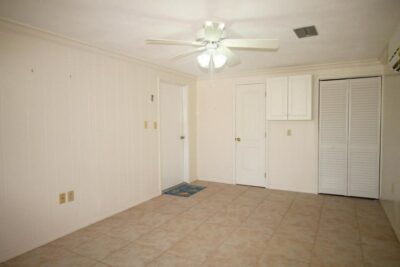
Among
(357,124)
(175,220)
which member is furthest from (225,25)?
(357,124)

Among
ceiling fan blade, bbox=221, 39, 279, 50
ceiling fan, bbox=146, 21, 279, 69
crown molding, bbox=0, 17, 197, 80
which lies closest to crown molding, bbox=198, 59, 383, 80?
crown molding, bbox=0, 17, 197, 80

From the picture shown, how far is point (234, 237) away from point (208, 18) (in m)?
2.31

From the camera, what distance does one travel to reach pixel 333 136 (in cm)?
Result: 436

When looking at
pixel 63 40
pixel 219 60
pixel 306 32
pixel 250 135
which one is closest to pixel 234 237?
pixel 219 60

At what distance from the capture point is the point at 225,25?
2512 mm

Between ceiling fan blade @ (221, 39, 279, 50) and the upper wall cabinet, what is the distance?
2400mm

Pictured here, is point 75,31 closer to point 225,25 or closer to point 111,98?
point 111,98

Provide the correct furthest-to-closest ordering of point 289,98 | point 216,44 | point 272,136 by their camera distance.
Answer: point 272,136
point 289,98
point 216,44

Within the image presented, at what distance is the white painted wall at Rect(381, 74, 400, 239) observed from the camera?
2797mm

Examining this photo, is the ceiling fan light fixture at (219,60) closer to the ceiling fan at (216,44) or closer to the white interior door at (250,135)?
the ceiling fan at (216,44)

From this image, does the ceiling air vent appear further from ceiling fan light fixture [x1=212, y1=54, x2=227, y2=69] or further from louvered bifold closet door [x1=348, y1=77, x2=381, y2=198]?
louvered bifold closet door [x1=348, y1=77, x2=381, y2=198]

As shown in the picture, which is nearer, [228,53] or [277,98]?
[228,53]

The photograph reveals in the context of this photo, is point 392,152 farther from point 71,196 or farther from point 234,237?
point 71,196

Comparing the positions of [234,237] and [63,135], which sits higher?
[63,135]
